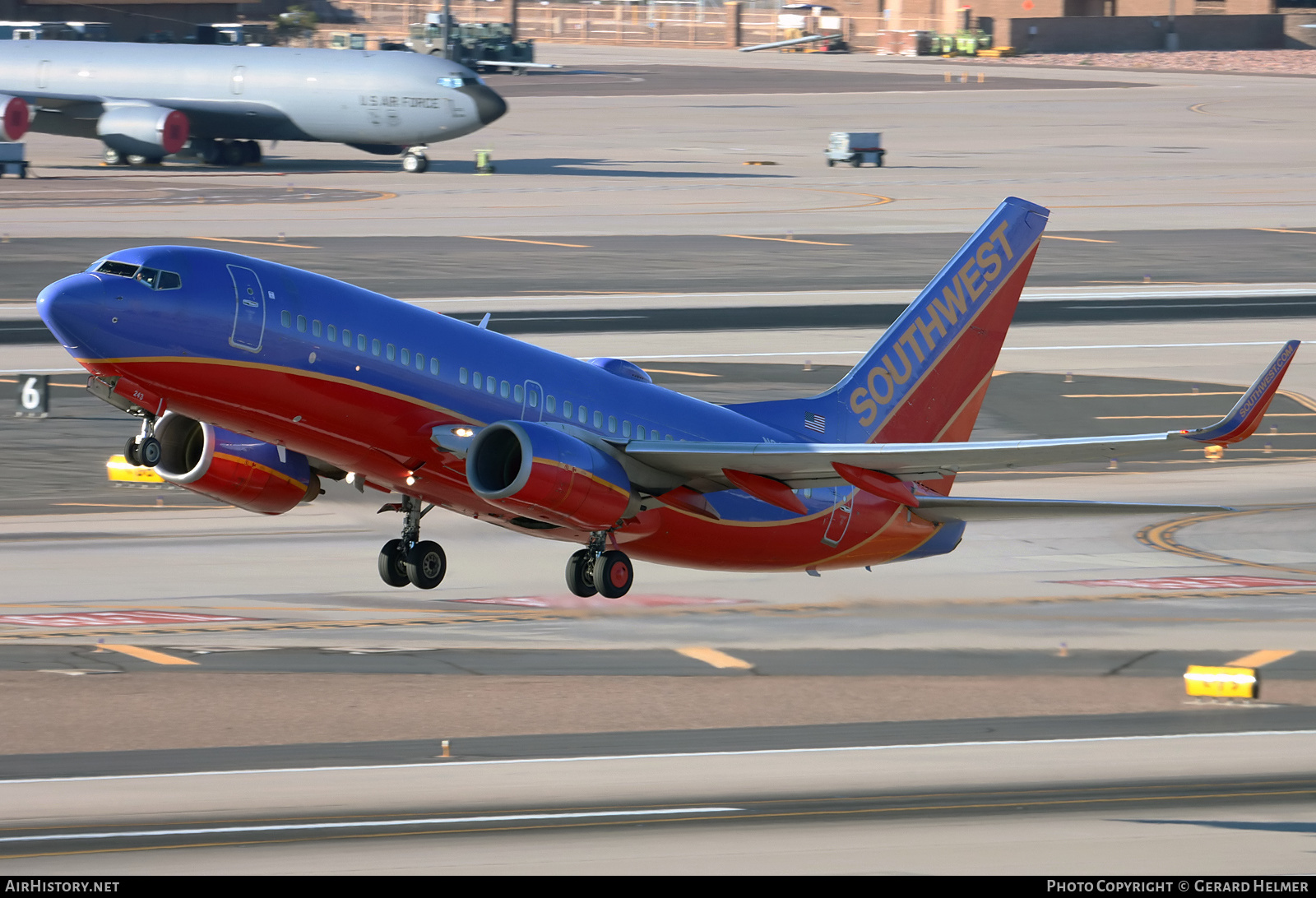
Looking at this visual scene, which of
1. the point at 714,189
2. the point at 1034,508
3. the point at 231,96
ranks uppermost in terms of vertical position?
the point at 231,96

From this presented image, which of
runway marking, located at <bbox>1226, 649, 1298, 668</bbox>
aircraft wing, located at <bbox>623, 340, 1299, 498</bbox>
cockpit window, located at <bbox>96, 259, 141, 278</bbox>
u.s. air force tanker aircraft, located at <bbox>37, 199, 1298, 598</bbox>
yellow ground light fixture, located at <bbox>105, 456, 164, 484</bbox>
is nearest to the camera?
aircraft wing, located at <bbox>623, 340, 1299, 498</bbox>

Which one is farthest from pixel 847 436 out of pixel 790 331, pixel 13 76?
pixel 13 76

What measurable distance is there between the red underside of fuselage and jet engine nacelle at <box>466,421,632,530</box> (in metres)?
1.42

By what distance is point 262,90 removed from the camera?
154250 mm

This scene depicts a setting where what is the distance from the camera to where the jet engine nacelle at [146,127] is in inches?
6152

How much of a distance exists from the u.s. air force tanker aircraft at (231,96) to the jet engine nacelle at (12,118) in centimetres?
13

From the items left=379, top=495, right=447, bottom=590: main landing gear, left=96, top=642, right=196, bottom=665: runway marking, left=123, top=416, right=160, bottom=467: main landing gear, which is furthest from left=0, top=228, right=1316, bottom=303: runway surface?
left=123, top=416, right=160, bottom=467: main landing gear

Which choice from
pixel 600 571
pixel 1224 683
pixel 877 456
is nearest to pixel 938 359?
pixel 877 456

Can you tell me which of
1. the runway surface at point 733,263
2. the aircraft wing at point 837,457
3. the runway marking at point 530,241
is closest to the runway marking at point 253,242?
the runway surface at point 733,263

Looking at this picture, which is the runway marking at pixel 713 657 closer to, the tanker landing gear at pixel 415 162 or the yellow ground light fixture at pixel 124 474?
the yellow ground light fixture at pixel 124 474

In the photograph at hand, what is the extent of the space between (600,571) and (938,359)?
15.2 metres

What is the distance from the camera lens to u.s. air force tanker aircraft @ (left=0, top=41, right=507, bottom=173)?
500 feet

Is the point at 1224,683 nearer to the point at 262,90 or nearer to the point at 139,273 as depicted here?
the point at 139,273

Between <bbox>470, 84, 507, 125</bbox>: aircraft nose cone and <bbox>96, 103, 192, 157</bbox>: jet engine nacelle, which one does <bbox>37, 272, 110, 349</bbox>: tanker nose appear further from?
<bbox>96, 103, 192, 157</bbox>: jet engine nacelle
